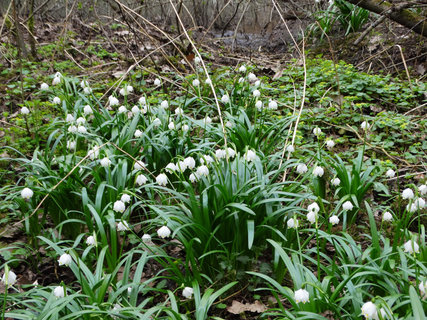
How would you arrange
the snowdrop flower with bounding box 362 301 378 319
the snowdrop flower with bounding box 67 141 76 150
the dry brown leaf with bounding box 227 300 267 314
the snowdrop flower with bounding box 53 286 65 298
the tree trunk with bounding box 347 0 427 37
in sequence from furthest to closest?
the tree trunk with bounding box 347 0 427 37, the snowdrop flower with bounding box 67 141 76 150, the dry brown leaf with bounding box 227 300 267 314, the snowdrop flower with bounding box 53 286 65 298, the snowdrop flower with bounding box 362 301 378 319

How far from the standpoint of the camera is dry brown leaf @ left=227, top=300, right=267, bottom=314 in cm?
238

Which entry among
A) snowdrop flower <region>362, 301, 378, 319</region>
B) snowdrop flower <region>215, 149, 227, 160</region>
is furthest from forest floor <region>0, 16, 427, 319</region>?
snowdrop flower <region>362, 301, 378, 319</region>

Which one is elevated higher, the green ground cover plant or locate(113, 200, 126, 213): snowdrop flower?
locate(113, 200, 126, 213): snowdrop flower

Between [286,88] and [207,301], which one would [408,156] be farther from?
[207,301]

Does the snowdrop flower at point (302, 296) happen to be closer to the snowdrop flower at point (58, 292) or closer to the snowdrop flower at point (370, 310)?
the snowdrop flower at point (370, 310)

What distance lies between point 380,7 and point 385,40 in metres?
1.01

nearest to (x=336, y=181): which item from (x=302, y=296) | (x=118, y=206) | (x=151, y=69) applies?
(x=302, y=296)

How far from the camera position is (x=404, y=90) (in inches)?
192

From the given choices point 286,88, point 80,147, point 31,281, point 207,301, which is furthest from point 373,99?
point 31,281

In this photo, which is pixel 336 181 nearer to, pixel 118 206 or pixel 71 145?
pixel 118 206

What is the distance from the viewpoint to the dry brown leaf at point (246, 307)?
7.80 feet

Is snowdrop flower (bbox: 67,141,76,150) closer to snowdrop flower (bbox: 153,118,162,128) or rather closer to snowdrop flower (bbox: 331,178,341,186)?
snowdrop flower (bbox: 153,118,162,128)

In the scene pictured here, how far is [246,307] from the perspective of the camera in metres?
2.41

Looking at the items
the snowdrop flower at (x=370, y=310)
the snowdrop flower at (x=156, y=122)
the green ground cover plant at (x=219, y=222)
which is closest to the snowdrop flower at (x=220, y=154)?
the green ground cover plant at (x=219, y=222)
